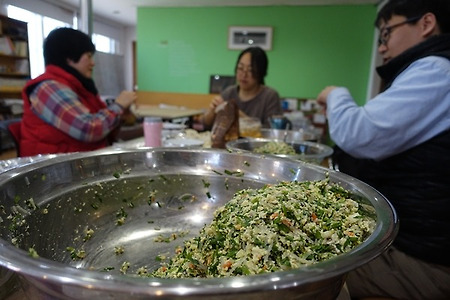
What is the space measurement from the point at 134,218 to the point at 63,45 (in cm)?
158

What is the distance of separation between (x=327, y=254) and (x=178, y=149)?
58 cm

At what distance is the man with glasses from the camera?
106cm

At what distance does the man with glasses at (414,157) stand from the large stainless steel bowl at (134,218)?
1.57 ft

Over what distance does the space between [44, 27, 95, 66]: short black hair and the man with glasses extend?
1664 millimetres

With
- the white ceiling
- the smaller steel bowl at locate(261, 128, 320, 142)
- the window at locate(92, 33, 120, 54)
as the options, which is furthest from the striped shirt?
the window at locate(92, 33, 120, 54)

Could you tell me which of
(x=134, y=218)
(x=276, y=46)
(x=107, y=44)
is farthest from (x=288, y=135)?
(x=107, y=44)

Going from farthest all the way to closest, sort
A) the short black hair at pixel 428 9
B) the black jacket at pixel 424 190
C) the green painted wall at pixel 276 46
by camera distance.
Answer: the green painted wall at pixel 276 46 → the short black hair at pixel 428 9 → the black jacket at pixel 424 190

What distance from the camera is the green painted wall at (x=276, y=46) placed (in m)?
5.30

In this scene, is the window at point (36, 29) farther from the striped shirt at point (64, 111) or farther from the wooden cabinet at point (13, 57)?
the striped shirt at point (64, 111)

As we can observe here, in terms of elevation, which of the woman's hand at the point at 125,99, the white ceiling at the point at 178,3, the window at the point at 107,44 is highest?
the white ceiling at the point at 178,3

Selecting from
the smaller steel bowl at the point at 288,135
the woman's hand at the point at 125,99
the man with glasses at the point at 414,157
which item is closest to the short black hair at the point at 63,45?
the woman's hand at the point at 125,99

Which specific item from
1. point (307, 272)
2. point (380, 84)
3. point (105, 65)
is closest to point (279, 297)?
point (307, 272)

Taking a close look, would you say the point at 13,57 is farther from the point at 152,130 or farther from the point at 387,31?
the point at 387,31

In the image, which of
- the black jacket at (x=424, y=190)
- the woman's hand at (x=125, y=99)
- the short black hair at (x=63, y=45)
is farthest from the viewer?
the woman's hand at (x=125, y=99)
